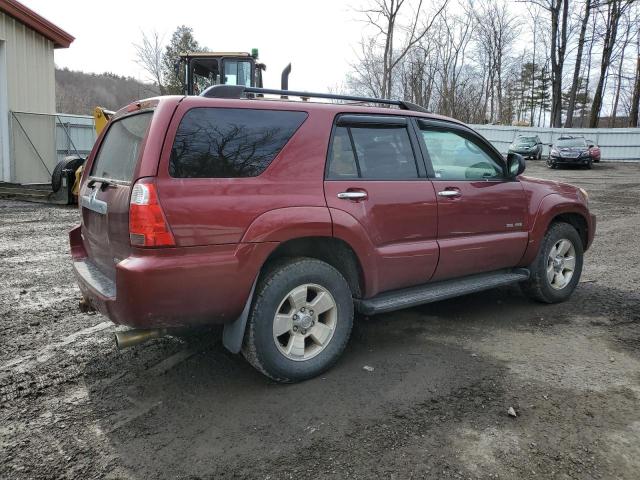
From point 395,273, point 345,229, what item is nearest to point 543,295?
point 395,273

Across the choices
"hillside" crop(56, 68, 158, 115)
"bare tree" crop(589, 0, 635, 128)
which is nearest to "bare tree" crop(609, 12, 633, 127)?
"bare tree" crop(589, 0, 635, 128)

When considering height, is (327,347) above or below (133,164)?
below

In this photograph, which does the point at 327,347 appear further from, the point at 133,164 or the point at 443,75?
the point at 443,75

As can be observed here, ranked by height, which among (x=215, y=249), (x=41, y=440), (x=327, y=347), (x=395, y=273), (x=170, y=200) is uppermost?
(x=170, y=200)

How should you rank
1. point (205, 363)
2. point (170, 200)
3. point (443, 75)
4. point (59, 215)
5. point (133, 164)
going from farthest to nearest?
point (443, 75)
point (59, 215)
point (205, 363)
point (133, 164)
point (170, 200)

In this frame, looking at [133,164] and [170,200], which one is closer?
[170,200]

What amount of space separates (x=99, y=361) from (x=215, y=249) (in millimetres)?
1533

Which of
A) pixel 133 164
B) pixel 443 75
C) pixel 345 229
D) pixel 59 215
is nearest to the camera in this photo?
pixel 133 164

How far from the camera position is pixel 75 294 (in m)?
5.42

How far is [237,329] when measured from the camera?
10.8ft

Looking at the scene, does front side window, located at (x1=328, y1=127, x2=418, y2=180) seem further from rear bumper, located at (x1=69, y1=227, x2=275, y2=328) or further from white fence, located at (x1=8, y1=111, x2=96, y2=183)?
white fence, located at (x1=8, y1=111, x2=96, y2=183)

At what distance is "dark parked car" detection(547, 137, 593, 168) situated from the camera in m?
25.2

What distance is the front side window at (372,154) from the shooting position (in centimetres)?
375

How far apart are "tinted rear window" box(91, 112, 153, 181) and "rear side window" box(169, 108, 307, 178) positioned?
12.0 inches
